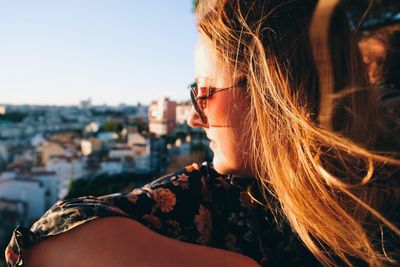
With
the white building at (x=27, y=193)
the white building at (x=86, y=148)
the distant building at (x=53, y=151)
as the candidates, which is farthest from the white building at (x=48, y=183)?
the white building at (x=86, y=148)

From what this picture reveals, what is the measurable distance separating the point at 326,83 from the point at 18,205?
19854 mm

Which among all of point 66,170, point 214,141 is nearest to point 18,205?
point 66,170

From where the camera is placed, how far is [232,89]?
0.74 metres

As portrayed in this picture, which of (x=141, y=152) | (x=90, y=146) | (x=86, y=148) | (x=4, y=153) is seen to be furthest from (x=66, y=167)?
(x=4, y=153)

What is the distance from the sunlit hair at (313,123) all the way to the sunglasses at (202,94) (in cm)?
3

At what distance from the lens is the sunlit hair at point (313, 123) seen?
2.21ft

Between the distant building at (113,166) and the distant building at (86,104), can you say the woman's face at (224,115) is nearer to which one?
the distant building at (113,166)

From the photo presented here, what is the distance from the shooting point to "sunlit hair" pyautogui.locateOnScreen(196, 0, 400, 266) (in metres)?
0.67

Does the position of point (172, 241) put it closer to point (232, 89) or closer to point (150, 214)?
point (150, 214)

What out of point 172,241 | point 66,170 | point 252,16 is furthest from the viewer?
point 66,170

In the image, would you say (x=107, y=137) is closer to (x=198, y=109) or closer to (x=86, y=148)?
(x=86, y=148)

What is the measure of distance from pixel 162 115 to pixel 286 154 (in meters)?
0.53

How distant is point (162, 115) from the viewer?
1146 mm

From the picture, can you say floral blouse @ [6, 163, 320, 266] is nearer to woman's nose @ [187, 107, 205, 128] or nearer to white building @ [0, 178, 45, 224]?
woman's nose @ [187, 107, 205, 128]
